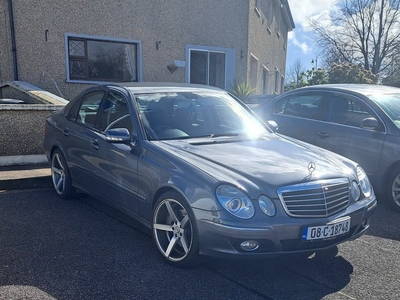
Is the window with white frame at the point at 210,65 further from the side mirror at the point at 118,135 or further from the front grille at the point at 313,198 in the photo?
the front grille at the point at 313,198

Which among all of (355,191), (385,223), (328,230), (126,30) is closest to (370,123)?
(385,223)

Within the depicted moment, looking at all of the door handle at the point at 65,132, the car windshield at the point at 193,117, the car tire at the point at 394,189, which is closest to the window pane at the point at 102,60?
the door handle at the point at 65,132

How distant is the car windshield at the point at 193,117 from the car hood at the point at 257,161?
0.73ft

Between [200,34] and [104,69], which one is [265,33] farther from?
[104,69]

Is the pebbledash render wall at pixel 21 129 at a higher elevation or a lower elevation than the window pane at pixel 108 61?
lower

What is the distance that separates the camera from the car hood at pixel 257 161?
3.19 meters

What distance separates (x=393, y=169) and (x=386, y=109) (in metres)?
0.86

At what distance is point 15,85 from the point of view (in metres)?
8.77

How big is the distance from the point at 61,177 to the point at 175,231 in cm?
262

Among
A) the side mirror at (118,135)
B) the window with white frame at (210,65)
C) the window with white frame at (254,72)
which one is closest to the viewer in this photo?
the side mirror at (118,135)

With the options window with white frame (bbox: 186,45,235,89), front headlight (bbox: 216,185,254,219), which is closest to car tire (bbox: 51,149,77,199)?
front headlight (bbox: 216,185,254,219)

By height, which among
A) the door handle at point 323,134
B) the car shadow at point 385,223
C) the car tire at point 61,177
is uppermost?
the door handle at point 323,134

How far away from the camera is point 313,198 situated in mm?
3191

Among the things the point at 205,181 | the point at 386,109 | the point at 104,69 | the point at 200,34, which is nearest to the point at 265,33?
the point at 200,34
